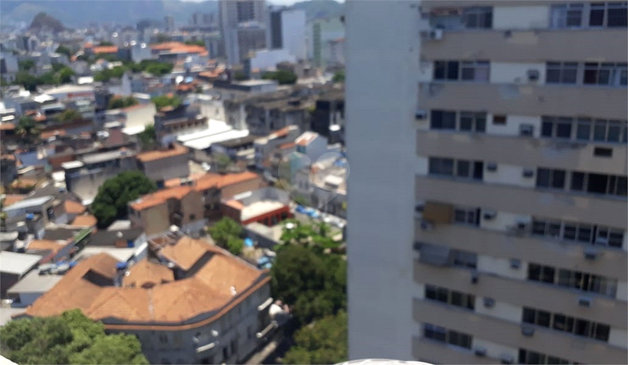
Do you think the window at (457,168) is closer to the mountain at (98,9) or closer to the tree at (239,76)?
the mountain at (98,9)

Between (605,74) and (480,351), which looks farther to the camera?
(480,351)

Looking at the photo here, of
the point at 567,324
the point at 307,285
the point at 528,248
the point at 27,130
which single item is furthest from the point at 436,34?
the point at 27,130

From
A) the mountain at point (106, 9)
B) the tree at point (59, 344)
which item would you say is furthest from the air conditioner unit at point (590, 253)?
the mountain at point (106, 9)

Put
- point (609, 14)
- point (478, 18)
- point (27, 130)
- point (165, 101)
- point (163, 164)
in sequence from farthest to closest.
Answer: point (165, 101)
point (27, 130)
point (163, 164)
point (478, 18)
point (609, 14)

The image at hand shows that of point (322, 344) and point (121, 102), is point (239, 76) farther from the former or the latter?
point (322, 344)

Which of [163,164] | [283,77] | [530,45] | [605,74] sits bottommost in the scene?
[163,164]

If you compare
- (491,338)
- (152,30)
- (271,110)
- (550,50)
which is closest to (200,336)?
(491,338)

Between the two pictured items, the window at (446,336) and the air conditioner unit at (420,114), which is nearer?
the air conditioner unit at (420,114)
